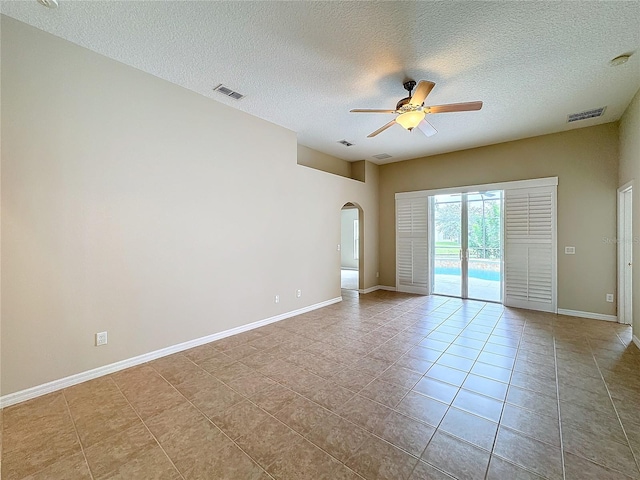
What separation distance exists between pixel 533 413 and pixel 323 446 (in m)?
1.67

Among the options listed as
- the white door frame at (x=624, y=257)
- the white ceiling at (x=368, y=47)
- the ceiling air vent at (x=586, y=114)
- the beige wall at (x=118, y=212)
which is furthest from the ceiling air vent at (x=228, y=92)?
the white door frame at (x=624, y=257)

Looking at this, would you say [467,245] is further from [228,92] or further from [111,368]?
[111,368]

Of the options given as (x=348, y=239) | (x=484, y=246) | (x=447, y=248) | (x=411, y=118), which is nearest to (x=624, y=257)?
(x=484, y=246)

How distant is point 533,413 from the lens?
212cm

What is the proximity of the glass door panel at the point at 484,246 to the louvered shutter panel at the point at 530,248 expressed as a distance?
0.21m

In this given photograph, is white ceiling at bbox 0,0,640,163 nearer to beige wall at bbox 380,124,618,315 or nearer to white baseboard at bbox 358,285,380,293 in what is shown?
beige wall at bbox 380,124,618,315

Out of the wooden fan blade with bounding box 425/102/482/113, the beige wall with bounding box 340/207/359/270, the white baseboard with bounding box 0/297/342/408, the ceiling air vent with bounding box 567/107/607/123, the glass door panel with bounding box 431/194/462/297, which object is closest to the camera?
the white baseboard with bounding box 0/297/342/408

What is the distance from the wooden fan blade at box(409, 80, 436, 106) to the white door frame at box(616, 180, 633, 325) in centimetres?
362

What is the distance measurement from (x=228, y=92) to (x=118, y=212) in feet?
6.32

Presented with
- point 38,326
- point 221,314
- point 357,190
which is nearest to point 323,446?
point 221,314

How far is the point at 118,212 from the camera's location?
2.84 meters

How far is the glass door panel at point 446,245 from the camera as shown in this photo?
5957mm

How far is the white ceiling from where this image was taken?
2.18m

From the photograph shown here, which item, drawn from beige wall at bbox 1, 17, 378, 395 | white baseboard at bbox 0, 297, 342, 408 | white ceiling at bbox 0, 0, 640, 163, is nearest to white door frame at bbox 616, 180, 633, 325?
white ceiling at bbox 0, 0, 640, 163
